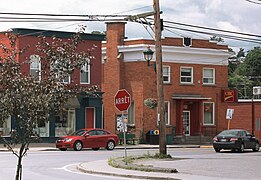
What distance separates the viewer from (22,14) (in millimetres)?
31797

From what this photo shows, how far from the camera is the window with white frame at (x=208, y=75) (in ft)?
181

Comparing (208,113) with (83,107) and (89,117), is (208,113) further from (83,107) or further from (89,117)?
(83,107)

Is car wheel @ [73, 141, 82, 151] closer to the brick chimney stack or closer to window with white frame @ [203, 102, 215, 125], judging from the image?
the brick chimney stack

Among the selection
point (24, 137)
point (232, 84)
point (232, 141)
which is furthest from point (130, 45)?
point (232, 84)

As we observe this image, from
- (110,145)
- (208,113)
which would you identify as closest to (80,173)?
(110,145)

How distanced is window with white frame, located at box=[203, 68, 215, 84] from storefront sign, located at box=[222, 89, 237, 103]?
1426 millimetres

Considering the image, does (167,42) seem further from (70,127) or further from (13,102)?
(13,102)

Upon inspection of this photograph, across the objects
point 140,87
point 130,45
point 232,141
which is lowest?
point 232,141

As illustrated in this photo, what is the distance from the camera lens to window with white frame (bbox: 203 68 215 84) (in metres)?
55.2

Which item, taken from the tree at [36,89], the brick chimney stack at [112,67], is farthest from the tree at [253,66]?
the tree at [36,89]

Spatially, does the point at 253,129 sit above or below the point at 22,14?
below

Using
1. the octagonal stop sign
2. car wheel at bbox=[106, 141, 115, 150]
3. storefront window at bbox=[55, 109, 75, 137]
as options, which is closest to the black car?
car wheel at bbox=[106, 141, 115, 150]

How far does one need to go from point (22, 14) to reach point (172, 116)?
926 inches

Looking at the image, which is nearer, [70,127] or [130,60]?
[70,127]
